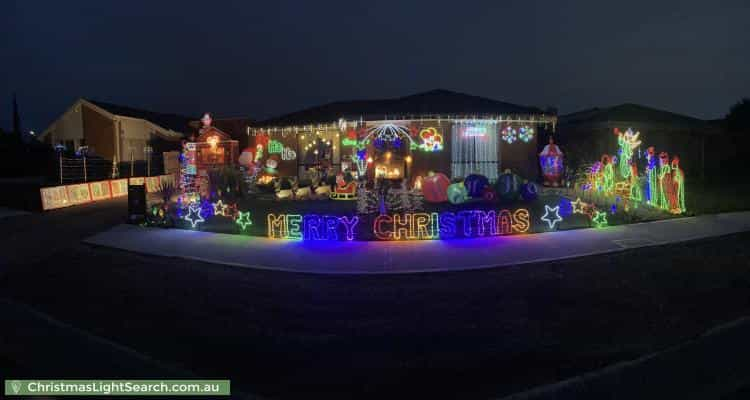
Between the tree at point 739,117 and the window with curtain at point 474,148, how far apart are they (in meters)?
14.7

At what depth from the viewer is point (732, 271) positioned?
8227mm

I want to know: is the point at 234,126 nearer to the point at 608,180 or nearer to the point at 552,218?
the point at 608,180

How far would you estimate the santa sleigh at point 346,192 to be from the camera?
16672 millimetres

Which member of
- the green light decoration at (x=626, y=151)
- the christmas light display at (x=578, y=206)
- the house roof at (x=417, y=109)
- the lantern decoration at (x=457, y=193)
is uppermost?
the house roof at (x=417, y=109)

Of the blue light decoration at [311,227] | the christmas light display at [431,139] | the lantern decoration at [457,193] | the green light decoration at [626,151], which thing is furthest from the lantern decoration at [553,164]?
the blue light decoration at [311,227]

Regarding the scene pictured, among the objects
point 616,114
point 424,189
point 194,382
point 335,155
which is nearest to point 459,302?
point 194,382

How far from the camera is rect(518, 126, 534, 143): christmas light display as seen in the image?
1950 cm

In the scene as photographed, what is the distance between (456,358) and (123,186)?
21.5m

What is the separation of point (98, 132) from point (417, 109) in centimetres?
2324

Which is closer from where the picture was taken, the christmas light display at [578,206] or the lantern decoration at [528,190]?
the christmas light display at [578,206]

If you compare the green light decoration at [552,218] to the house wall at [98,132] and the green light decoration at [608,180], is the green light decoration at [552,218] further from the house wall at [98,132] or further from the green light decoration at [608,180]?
the house wall at [98,132]

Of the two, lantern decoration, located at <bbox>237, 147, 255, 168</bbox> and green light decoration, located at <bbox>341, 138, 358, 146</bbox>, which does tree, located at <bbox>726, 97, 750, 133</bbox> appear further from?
lantern decoration, located at <bbox>237, 147, 255, 168</bbox>

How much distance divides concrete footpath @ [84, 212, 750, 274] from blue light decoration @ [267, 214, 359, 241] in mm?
325

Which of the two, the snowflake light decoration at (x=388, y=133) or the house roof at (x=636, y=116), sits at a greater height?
the house roof at (x=636, y=116)
